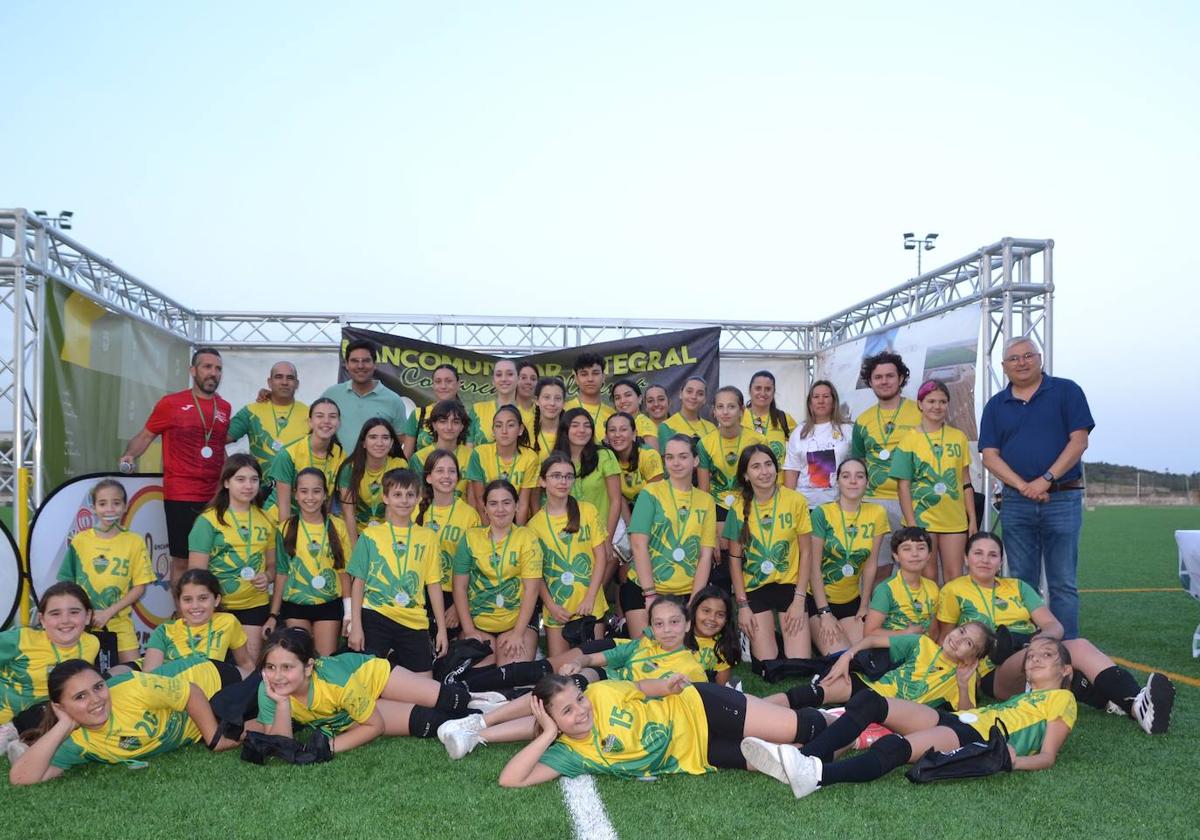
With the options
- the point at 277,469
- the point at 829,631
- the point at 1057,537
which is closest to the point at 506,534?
the point at 277,469

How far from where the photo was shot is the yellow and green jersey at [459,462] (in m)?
5.50

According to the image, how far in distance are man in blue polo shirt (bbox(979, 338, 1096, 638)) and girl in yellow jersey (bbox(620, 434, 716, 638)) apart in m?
1.74

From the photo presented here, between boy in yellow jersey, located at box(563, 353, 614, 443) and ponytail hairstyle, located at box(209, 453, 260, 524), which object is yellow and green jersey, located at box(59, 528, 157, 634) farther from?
boy in yellow jersey, located at box(563, 353, 614, 443)

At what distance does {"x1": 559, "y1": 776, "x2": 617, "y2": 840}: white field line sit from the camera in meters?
2.77

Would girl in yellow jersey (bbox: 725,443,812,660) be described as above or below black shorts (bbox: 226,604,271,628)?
above

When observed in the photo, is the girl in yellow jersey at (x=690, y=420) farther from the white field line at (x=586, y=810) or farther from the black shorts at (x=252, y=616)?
the white field line at (x=586, y=810)

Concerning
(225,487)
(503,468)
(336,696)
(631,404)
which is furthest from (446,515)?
(631,404)

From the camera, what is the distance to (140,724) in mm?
3475

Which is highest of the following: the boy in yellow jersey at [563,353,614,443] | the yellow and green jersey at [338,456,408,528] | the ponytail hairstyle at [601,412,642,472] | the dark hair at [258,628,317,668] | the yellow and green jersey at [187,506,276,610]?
the boy in yellow jersey at [563,353,614,443]

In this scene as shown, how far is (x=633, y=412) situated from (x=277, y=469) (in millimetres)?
2438

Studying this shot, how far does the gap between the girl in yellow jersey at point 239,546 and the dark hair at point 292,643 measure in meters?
1.25

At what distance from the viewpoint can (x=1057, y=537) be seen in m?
4.95

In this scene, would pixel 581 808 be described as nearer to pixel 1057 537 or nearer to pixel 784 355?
pixel 1057 537

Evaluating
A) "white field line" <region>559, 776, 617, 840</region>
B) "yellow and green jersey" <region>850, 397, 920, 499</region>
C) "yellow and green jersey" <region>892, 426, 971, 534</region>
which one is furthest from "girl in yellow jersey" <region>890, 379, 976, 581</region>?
"white field line" <region>559, 776, 617, 840</region>
